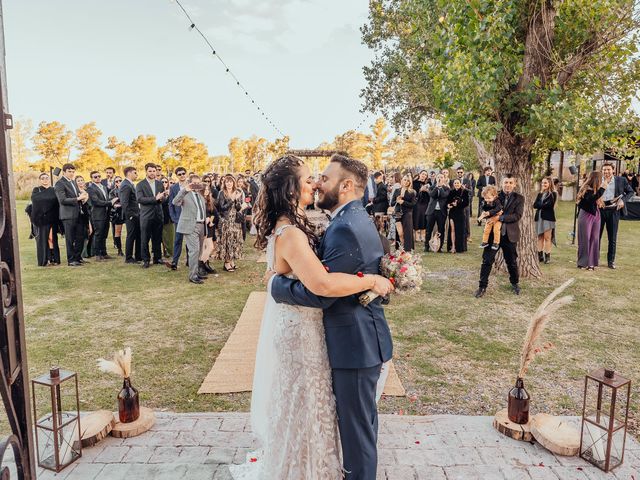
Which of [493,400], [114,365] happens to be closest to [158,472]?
[114,365]

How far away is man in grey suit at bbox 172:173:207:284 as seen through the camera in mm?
8883

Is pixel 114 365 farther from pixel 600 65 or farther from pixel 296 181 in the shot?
pixel 600 65

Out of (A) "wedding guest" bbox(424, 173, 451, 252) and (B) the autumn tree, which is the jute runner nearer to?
(A) "wedding guest" bbox(424, 173, 451, 252)

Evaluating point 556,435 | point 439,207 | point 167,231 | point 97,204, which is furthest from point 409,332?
point 97,204

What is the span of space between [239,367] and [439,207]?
8.42 metres

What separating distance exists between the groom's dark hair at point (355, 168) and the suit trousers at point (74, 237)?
9.31 metres

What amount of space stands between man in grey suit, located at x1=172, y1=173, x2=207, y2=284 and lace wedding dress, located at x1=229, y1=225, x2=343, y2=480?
6.38m

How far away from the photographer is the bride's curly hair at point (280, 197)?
2.72 m

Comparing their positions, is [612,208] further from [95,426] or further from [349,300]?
[95,426]

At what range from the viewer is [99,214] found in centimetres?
1115

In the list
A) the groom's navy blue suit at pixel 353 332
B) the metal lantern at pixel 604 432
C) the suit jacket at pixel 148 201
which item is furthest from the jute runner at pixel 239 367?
the suit jacket at pixel 148 201

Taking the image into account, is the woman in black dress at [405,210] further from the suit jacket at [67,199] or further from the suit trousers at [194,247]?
the suit jacket at [67,199]

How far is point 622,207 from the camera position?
34.1 ft

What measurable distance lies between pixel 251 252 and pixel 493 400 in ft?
29.6
